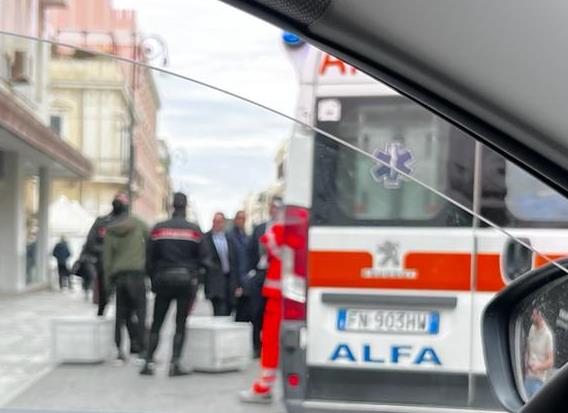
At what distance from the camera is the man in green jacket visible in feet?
22.6

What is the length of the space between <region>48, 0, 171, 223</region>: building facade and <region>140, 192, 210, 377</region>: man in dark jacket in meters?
3.71

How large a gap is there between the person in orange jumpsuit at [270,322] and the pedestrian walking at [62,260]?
134 inches

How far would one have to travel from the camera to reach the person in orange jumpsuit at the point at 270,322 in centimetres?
540

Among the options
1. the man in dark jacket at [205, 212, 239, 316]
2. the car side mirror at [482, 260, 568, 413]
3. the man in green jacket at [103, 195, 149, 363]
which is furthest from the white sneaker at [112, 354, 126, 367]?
the car side mirror at [482, 260, 568, 413]

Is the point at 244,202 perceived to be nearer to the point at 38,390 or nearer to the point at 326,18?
the point at 326,18

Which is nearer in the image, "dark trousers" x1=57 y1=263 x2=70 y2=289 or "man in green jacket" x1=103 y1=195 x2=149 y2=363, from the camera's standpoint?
"man in green jacket" x1=103 y1=195 x2=149 y2=363

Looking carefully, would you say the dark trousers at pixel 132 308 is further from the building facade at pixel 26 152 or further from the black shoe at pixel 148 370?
the building facade at pixel 26 152

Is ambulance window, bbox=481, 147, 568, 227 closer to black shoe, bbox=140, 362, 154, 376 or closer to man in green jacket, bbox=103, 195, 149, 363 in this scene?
man in green jacket, bbox=103, 195, 149, 363

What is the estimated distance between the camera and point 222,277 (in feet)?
25.0

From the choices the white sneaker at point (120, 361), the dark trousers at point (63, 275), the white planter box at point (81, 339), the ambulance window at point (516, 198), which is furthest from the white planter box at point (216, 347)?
the ambulance window at point (516, 198)

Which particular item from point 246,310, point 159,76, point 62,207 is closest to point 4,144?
point 62,207

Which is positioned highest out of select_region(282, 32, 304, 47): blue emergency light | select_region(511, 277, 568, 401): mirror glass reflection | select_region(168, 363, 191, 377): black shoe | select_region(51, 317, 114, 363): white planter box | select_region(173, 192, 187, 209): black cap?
select_region(282, 32, 304, 47): blue emergency light

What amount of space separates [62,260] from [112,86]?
26.8ft

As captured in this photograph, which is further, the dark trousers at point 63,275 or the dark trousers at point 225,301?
the dark trousers at point 63,275
